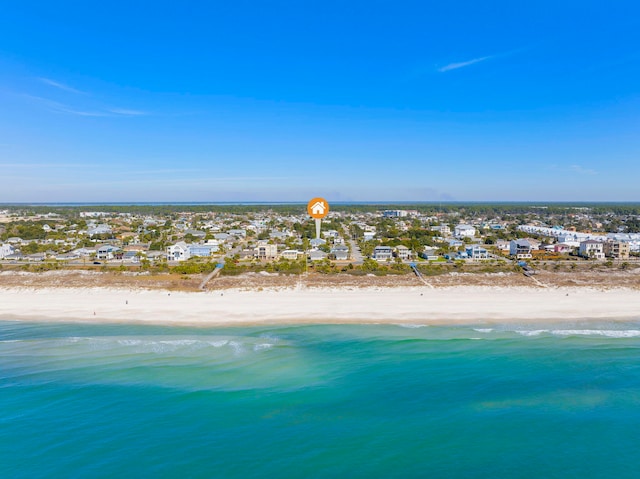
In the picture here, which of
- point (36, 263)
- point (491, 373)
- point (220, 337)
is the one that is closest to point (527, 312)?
point (491, 373)

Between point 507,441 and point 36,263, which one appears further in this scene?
point 36,263

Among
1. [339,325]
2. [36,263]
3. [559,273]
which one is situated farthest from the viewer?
[36,263]

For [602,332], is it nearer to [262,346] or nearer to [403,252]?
[262,346]

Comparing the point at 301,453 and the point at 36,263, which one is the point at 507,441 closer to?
the point at 301,453

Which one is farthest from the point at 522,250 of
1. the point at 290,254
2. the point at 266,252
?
the point at 266,252

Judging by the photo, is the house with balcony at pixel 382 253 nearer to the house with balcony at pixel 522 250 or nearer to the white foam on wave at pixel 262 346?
the house with balcony at pixel 522 250

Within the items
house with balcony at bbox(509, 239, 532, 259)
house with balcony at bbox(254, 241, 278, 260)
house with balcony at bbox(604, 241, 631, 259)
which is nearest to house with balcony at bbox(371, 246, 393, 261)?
house with balcony at bbox(254, 241, 278, 260)

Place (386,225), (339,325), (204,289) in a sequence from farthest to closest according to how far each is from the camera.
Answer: (386,225) → (204,289) → (339,325)
